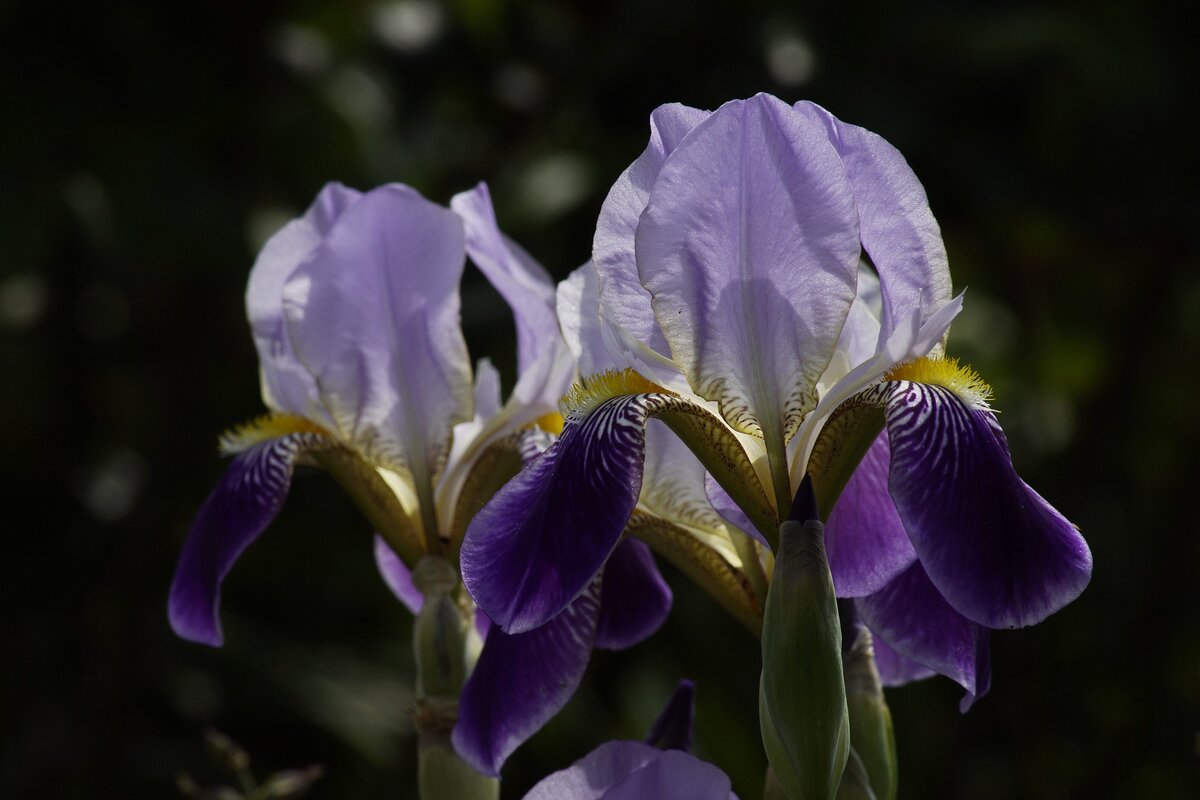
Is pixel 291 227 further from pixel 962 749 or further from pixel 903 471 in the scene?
pixel 962 749

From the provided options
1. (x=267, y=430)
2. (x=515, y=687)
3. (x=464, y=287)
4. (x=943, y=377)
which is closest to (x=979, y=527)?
(x=943, y=377)

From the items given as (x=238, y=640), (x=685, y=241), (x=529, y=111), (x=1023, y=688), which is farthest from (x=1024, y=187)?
(x=685, y=241)

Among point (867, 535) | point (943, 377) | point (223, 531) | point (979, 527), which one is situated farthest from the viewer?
point (223, 531)

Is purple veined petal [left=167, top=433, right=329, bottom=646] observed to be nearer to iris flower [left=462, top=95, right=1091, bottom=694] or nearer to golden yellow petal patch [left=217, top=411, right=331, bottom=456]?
golden yellow petal patch [left=217, top=411, right=331, bottom=456]

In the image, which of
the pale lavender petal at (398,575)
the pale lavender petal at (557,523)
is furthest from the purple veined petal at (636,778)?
the pale lavender petal at (398,575)

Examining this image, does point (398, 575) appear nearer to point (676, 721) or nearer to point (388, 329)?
point (388, 329)

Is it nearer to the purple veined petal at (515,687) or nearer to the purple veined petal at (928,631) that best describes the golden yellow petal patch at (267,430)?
the purple veined petal at (515,687)
